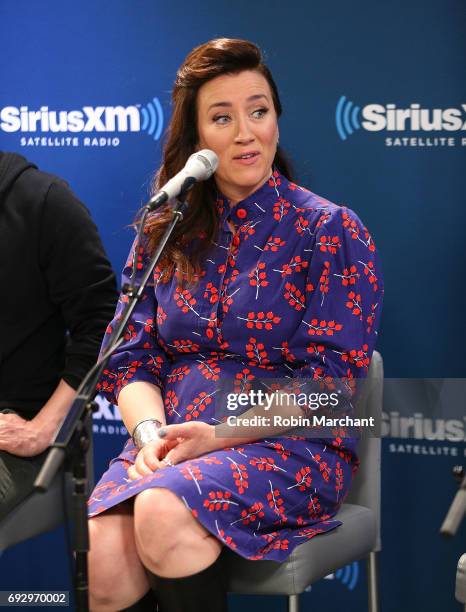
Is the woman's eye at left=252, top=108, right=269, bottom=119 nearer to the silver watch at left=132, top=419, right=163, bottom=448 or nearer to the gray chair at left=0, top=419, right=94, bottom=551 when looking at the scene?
the silver watch at left=132, top=419, right=163, bottom=448

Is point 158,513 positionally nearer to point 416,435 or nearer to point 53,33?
point 416,435

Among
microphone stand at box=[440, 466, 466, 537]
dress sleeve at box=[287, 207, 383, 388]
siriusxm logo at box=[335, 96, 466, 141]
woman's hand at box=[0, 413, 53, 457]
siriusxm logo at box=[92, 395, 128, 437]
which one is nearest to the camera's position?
microphone stand at box=[440, 466, 466, 537]

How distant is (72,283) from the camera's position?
9.27ft

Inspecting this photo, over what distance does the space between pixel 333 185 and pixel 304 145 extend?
15cm

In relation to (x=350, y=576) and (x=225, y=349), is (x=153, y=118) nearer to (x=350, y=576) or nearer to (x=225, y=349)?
(x=225, y=349)

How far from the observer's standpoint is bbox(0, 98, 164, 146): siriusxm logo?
331cm

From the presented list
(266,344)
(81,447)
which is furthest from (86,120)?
(81,447)

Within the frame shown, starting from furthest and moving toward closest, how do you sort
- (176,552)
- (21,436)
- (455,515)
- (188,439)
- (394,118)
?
(394,118) < (21,436) < (188,439) < (176,552) < (455,515)

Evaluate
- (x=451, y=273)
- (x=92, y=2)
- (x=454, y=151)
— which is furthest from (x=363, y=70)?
(x=92, y=2)

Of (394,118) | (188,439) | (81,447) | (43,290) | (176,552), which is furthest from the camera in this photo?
(394,118)

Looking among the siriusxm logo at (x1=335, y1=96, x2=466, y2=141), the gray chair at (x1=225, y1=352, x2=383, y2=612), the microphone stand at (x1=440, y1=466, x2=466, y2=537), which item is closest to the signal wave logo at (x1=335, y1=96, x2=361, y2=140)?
the siriusxm logo at (x1=335, y1=96, x2=466, y2=141)

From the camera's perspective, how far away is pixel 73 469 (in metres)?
1.85

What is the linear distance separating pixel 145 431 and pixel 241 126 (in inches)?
31.0

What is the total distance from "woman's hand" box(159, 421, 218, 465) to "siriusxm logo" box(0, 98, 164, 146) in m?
1.27
